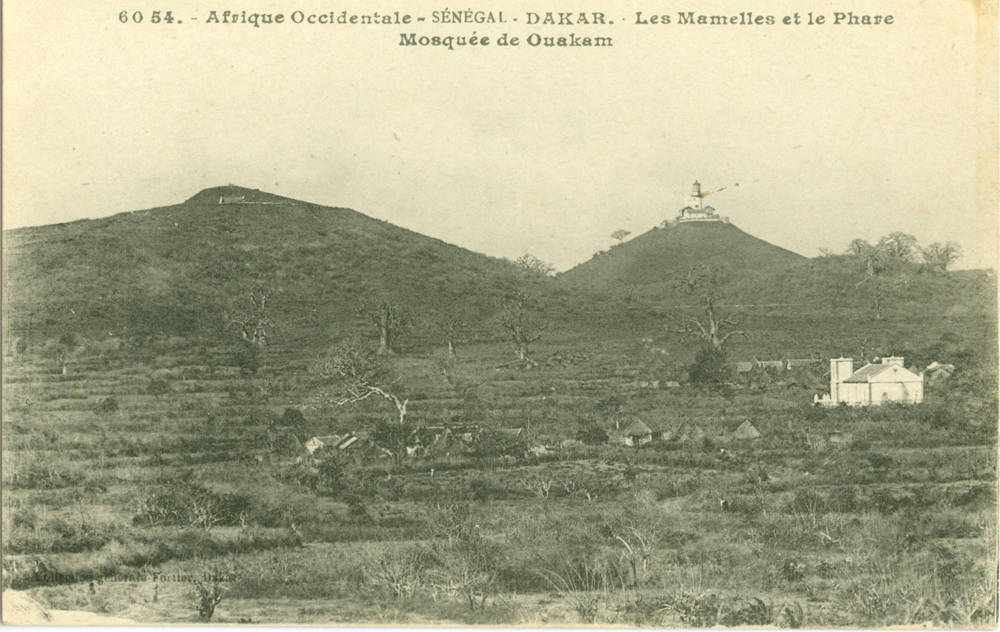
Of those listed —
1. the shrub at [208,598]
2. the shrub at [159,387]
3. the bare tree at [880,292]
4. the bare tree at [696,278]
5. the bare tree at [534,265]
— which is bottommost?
the shrub at [208,598]

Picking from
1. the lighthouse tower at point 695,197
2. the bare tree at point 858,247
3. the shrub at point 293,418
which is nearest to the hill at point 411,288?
the bare tree at point 858,247

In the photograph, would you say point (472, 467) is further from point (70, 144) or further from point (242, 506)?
point (70, 144)

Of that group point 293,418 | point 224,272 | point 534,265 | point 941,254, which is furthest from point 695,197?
point 224,272

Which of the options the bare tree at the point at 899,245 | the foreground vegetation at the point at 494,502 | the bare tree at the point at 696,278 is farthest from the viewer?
the bare tree at the point at 696,278

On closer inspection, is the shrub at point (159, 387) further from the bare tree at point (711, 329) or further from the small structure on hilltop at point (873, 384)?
the small structure on hilltop at point (873, 384)

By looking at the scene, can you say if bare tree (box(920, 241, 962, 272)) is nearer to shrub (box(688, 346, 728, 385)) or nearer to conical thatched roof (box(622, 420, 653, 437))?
shrub (box(688, 346, 728, 385))

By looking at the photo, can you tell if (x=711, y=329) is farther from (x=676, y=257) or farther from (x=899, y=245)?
(x=899, y=245)

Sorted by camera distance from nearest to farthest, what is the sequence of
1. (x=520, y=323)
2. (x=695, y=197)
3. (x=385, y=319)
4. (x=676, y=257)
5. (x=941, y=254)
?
(x=941, y=254) → (x=695, y=197) → (x=385, y=319) → (x=520, y=323) → (x=676, y=257)
